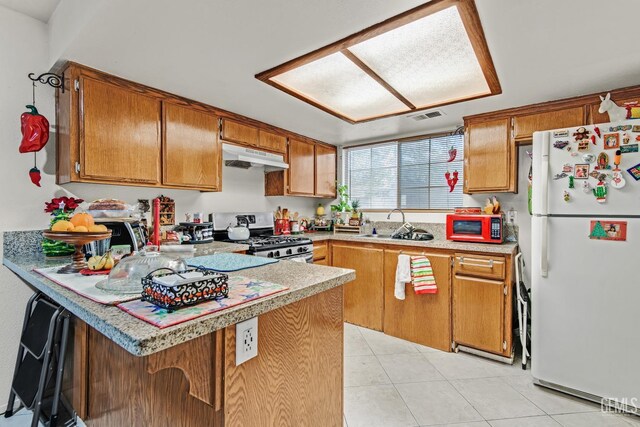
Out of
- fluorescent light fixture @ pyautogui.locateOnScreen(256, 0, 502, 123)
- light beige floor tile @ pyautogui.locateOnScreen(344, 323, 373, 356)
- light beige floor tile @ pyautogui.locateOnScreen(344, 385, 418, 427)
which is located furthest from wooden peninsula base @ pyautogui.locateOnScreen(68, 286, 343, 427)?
fluorescent light fixture @ pyautogui.locateOnScreen(256, 0, 502, 123)

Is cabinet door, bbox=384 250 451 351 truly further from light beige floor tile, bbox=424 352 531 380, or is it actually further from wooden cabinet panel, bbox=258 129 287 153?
wooden cabinet panel, bbox=258 129 287 153

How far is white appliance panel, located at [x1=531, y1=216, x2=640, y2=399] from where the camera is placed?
1784 millimetres

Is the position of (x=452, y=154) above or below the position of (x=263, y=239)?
above

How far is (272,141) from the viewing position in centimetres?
322

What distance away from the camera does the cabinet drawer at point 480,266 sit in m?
2.40

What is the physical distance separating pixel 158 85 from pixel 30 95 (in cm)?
76

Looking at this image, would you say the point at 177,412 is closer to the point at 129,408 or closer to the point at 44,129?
the point at 129,408

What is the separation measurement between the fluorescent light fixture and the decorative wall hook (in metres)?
1.28

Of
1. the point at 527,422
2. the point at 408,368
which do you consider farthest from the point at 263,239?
the point at 527,422

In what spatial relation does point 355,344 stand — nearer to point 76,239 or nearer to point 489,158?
point 489,158

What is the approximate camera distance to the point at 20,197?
1894mm

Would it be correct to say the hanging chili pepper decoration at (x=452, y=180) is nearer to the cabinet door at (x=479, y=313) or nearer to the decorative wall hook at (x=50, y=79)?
the cabinet door at (x=479, y=313)

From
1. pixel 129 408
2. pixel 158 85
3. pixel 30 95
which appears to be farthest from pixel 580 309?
pixel 30 95

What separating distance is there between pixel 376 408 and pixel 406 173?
2578 millimetres
